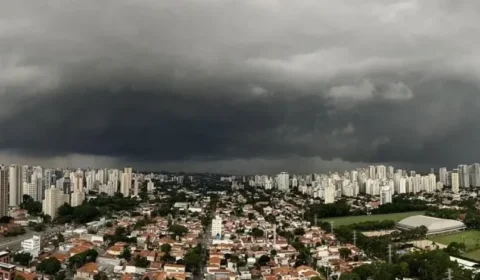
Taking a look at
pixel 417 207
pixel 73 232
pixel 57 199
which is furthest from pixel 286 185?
pixel 73 232

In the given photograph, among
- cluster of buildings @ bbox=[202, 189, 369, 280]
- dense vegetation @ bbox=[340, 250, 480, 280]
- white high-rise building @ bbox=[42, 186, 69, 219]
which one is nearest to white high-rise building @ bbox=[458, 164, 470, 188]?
cluster of buildings @ bbox=[202, 189, 369, 280]

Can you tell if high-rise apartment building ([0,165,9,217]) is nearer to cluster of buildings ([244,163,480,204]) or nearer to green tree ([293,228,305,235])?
green tree ([293,228,305,235])

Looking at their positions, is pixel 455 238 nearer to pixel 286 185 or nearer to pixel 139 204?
pixel 139 204

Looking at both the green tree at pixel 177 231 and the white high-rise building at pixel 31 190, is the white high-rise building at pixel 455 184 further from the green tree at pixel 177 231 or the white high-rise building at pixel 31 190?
the white high-rise building at pixel 31 190

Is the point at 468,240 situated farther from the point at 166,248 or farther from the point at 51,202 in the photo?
the point at 51,202

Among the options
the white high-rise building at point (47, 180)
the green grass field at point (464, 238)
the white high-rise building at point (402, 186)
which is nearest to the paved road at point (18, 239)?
the white high-rise building at point (47, 180)

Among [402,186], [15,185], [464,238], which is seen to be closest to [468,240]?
[464,238]

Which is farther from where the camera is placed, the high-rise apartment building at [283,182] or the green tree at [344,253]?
the high-rise apartment building at [283,182]
